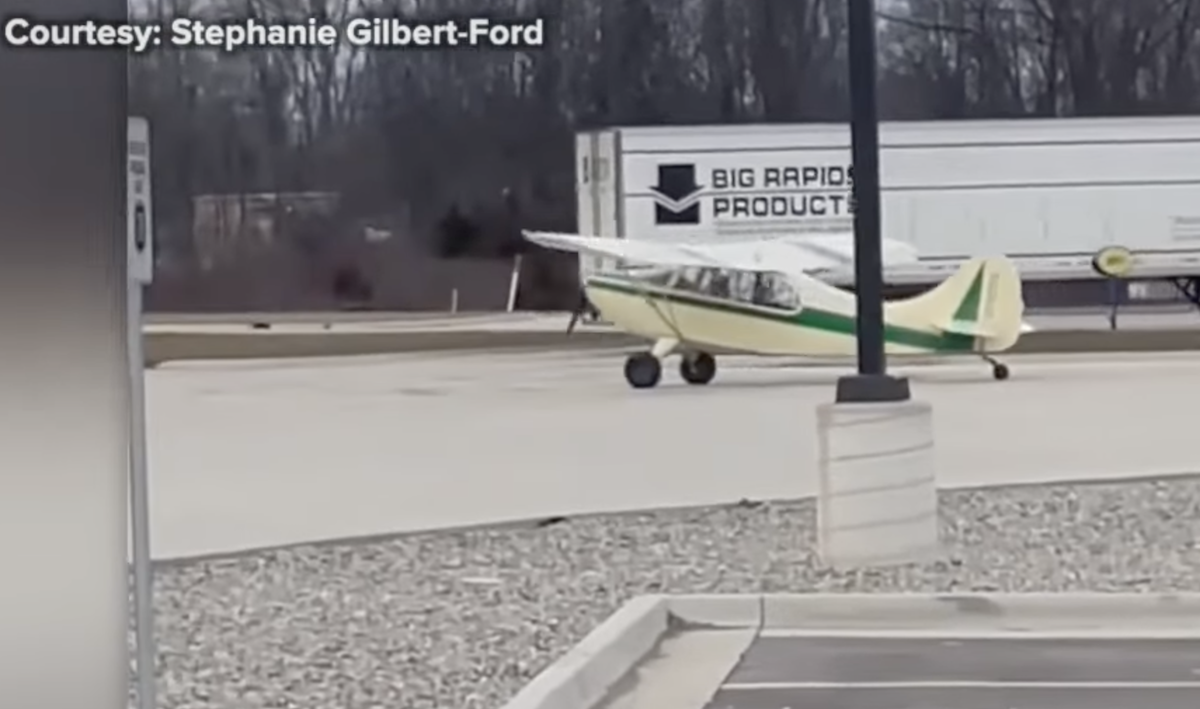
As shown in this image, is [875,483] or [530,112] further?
[530,112]

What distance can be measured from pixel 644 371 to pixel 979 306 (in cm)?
392

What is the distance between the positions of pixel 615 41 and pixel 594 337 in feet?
25.3

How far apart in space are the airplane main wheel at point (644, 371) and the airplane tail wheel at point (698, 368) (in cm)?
66

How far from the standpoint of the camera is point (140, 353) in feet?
18.1

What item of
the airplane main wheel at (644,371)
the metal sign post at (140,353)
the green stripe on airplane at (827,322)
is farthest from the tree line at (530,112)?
the metal sign post at (140,353)

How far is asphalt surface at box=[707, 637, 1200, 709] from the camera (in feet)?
26.2

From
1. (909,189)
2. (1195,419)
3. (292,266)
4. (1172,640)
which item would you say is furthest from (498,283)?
(1172,640)

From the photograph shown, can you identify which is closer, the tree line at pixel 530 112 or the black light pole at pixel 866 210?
the black light pole at pixel 866 210

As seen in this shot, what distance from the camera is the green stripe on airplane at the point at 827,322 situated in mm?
26250

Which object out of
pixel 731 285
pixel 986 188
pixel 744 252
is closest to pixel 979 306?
pixel 731 285

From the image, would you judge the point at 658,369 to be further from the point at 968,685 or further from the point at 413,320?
the point at 413,320

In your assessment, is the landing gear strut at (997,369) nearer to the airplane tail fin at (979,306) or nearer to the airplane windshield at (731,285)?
the airplane tail fin at (979,306)

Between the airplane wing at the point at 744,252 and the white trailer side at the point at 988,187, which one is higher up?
the white trailer side at the point at 988,187

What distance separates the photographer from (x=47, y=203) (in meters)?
4.00
